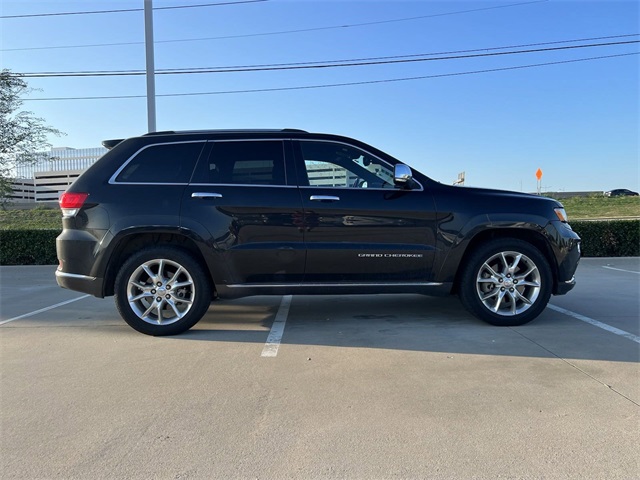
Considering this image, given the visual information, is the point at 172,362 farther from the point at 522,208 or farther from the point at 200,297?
the point at 522,208

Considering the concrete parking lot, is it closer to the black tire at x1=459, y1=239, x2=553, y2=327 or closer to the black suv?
the black tire at x1=459, y1=239, x2=553, y2=327

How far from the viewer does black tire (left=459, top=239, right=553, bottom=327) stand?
4.73 metres

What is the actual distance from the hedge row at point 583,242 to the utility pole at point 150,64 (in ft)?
12.5

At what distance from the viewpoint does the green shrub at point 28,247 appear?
11312 mm

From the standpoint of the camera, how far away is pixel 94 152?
25.9 meters

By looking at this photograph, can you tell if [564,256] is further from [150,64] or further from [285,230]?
[150,64]

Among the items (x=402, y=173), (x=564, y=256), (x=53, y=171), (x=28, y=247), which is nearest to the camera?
(x=402, y=173)

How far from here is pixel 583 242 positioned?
11547mm

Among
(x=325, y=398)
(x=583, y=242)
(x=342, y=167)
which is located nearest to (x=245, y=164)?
(x=342, y=167)

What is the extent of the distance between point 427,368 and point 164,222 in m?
2.85

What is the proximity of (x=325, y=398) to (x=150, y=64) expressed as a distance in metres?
10.9

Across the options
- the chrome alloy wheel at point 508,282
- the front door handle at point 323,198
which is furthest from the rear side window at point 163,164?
the chrome alloy wheel at point 508,282

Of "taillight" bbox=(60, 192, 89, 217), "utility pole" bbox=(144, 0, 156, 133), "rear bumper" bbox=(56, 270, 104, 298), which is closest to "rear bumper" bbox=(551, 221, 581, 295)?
"rear bumper" bbox=(56, 270, 104, 298)

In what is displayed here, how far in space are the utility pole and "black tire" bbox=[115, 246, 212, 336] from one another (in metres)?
7.75
